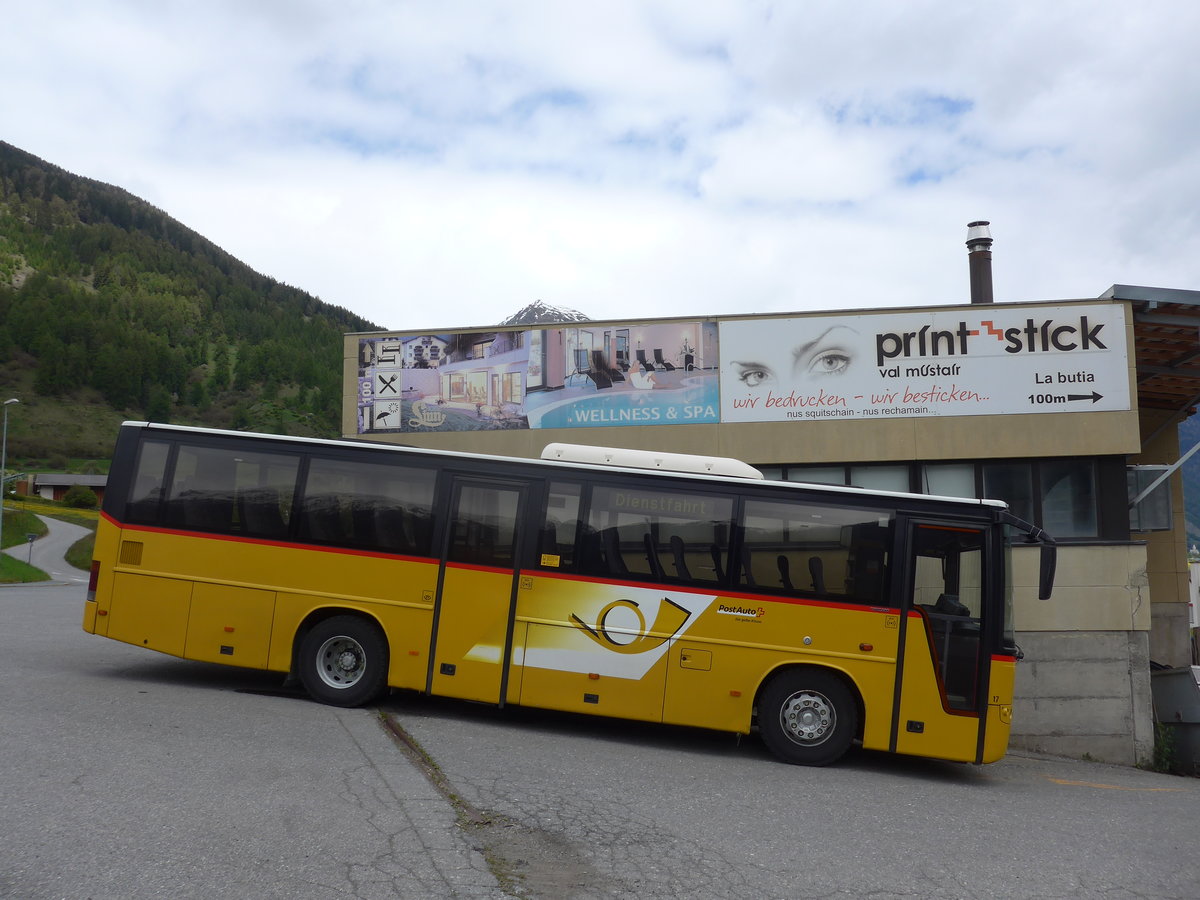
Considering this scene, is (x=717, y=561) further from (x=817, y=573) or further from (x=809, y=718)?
(x=809, y=718)

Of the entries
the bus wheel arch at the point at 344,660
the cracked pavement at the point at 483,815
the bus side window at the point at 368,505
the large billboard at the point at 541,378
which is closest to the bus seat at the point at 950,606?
the cracked pavement at the point at 483,815

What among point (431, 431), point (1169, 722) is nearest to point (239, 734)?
point (431, 431)

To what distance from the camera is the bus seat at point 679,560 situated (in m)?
10.2

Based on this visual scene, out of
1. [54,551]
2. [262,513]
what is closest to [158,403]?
[54,551]

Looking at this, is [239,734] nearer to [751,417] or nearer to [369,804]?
[369,804]

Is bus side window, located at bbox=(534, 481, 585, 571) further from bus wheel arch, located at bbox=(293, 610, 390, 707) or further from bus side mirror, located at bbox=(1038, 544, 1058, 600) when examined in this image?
bus side mirror, located at bbox=(1038, 544, 1058, 600)

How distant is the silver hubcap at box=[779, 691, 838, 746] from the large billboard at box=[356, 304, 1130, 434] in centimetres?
760

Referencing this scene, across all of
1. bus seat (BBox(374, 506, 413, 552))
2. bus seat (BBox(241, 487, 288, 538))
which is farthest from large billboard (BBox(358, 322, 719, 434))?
bus seat (BBox(241, 487, 288, 538))

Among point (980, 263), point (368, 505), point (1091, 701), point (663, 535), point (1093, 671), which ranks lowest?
point (1091, 701)

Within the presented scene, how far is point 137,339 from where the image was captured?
14725 cm

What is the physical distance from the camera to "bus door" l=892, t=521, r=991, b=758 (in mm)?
9766

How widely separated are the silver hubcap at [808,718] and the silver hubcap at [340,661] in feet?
14.7

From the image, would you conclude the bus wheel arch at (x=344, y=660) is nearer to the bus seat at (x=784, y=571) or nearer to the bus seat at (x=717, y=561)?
the bus seat at (x=717, y=561)

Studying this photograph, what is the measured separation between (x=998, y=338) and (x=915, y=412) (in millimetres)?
1839
